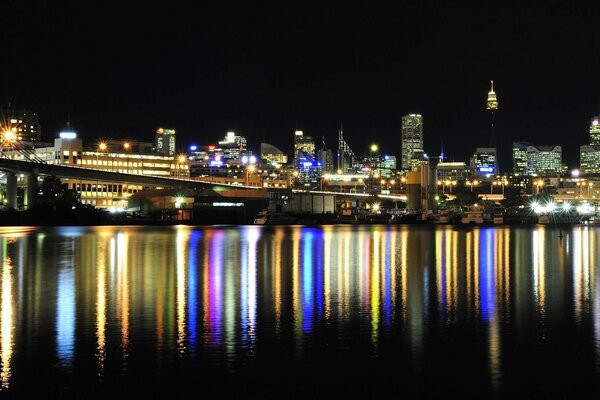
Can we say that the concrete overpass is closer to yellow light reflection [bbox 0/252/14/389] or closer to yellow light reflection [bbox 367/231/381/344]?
yellow light reflection [bbox 367/231/381/344]

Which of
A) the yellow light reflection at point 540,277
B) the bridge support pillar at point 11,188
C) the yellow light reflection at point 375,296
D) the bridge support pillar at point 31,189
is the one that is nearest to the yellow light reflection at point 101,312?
the yellow light reflection at point 375,296

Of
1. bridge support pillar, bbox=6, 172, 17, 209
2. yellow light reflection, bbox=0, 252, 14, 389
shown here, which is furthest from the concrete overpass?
yellow light reflection, bbox=0, 252, 14, 389

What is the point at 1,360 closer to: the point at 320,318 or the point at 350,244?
the point at 320,318

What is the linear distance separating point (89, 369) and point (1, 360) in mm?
2086

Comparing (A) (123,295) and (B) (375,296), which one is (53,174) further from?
(B) (375,296)

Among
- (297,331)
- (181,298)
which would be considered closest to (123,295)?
(181,298)

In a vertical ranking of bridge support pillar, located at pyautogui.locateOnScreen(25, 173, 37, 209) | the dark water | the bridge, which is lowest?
the dark water

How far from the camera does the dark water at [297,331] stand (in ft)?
46.1

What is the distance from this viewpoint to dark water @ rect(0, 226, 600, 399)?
14.0m

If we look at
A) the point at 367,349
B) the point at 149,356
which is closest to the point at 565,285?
the point at 367,349

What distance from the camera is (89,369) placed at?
14914 millimetres

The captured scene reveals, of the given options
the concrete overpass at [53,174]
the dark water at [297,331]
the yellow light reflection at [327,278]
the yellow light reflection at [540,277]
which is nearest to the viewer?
the dark water at [297,331]

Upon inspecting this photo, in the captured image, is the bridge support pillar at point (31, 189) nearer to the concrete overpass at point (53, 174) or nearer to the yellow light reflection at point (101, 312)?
the concrete overpass at point (53, 174)

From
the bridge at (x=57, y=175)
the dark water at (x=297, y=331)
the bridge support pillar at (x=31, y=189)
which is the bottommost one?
the dark water at (x=297, y=331)
